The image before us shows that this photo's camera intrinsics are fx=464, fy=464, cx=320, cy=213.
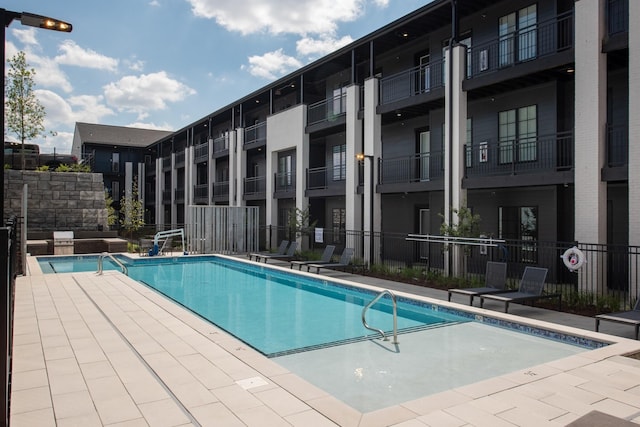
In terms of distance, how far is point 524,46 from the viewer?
13.9 metres

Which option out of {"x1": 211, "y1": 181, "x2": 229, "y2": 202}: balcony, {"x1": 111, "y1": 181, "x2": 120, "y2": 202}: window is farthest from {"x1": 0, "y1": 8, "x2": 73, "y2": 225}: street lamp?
{"x1": 111, "y1": 181, "x2": 120, "y2": 202}: window

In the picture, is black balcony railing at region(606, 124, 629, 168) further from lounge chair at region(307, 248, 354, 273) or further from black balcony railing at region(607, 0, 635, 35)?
lounge chair at region(307, 248, 354, 273)

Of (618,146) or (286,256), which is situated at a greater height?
(618,146)

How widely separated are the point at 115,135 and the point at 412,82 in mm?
37221

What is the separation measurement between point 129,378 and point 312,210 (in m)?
17.8

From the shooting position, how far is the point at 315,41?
22.8m

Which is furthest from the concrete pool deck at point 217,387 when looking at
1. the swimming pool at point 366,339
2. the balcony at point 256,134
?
the balcony at point 256,134

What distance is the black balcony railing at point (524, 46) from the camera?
1273cm

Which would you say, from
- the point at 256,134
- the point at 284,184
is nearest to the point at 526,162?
the point at 284,184

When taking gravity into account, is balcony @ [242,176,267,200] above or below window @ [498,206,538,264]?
above

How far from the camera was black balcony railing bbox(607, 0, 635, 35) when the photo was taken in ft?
37.2

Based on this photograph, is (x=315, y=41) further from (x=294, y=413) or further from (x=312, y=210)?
(x=294, y=413)

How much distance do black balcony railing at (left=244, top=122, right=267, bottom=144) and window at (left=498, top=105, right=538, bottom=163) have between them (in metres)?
13.6

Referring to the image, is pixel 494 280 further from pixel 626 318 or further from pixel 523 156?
pixel 523 156
